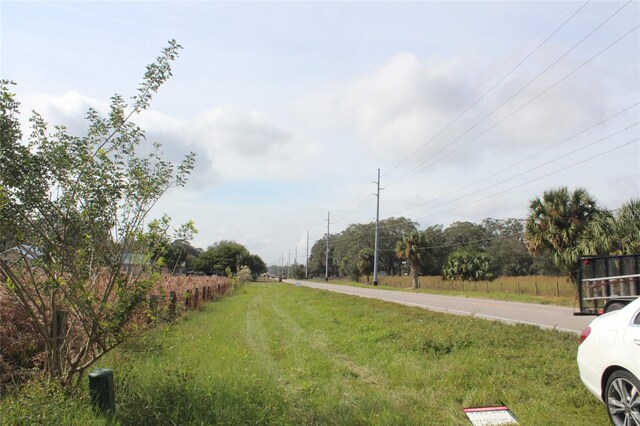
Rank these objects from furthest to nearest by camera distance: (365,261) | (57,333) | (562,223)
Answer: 1. (365,261)
2. (562,223)
3. (57,333)

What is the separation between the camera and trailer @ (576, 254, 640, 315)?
10.8 meters

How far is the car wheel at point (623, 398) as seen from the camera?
172 inches

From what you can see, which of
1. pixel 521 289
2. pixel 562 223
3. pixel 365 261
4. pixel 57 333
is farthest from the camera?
pixel 365 261

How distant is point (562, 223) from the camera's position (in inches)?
934

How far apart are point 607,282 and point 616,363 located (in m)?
7.90

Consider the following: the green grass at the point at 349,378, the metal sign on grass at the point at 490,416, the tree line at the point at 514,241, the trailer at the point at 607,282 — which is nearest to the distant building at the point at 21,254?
the green grass at the point at 349,378

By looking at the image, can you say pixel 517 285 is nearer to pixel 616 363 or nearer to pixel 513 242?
pixel 616 363

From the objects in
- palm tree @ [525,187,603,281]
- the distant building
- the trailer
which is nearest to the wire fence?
palm tree @ [525,187,603,281]

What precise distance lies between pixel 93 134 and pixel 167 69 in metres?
1.15

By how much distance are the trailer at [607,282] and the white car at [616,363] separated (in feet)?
21.0

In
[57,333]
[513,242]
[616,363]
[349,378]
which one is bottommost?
[349,378]

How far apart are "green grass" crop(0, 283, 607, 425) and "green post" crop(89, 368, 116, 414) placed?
15cm

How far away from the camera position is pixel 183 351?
877 centimetres

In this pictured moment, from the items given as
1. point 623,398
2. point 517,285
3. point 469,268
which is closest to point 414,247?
point 469,268
